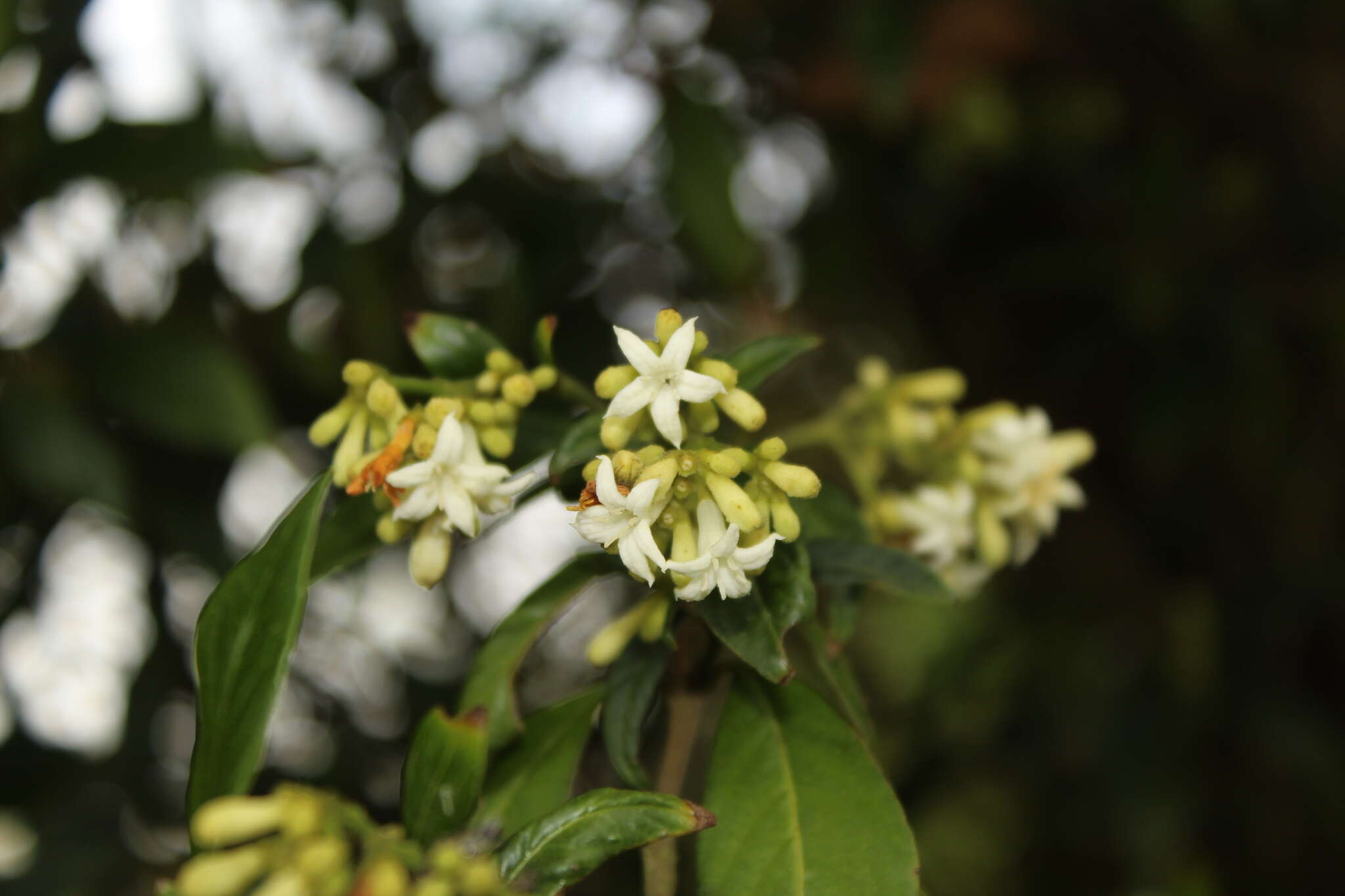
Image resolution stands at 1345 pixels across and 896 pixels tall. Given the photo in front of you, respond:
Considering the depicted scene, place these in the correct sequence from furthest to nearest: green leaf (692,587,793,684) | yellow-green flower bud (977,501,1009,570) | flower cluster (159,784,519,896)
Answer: yellow-green flower bud (977,501,1009,570) → green leaf (692,587,793,684) → flower cluster (159,784,519,896)

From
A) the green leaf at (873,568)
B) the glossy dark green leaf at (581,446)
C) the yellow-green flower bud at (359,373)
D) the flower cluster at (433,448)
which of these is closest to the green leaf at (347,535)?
the flower cluster at (433,448)

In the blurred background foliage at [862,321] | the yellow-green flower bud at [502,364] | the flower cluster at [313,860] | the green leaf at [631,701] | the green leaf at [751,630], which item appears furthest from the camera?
the blurred background foliage at [862,321]

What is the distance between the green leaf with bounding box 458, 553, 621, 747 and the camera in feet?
3.54

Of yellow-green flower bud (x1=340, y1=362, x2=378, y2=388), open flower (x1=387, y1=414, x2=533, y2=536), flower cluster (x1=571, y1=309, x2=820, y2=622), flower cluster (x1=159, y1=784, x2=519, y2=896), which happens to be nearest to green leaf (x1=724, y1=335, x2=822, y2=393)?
flower cluster (x1=571, y1=309, x2=820, y2=622)

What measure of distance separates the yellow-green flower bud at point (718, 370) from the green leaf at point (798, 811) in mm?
315

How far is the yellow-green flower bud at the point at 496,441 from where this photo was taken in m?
1.10

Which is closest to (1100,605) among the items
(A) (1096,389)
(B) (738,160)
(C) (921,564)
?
(A) (1096,389)

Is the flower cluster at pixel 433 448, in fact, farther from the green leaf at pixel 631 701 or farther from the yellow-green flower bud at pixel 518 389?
the green leaf at pixel 631 701

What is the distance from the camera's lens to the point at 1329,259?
9.86ft

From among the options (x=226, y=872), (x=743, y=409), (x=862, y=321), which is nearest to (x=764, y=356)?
(x=743, y=409)

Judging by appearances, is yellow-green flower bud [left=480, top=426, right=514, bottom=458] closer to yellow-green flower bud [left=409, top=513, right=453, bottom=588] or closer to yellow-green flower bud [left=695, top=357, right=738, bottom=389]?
yellow-green flower bud [left=409, top=513, right=453, bottom=588]

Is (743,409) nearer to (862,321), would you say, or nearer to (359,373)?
(359,373)

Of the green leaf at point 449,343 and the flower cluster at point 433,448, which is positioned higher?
the green leaf at point 449,343

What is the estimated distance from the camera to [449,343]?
1142mm
